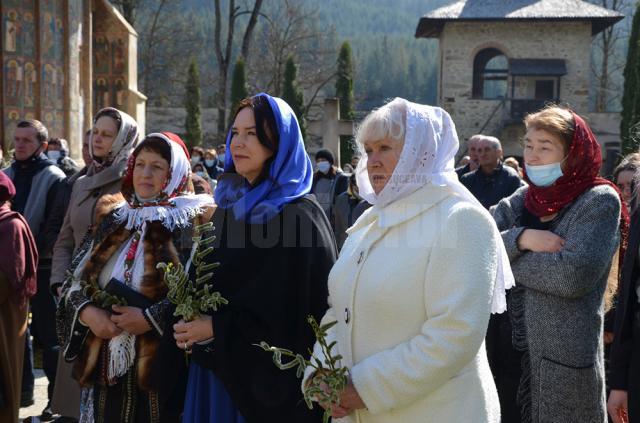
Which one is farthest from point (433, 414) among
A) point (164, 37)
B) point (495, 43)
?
point (164, 37)

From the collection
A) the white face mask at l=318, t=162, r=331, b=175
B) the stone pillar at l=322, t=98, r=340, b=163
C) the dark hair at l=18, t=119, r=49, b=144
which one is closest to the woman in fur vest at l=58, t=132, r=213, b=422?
the dark hair at l=18, t=119, r=49, b=144

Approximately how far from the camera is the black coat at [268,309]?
125 inches

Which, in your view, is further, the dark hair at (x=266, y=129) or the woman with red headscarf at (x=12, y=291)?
the woman with red headscarf at (x=12, y=291)

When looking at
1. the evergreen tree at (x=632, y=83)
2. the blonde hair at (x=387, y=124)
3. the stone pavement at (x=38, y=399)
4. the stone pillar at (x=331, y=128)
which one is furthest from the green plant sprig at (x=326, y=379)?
the evergreen tree at (x=632, y=83)

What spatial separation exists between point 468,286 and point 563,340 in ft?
3.94

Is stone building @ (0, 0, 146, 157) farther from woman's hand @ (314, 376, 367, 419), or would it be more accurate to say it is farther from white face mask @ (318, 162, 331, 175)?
woman's hand @ (314, 376, 367, 419)

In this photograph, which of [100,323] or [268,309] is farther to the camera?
[100,323]

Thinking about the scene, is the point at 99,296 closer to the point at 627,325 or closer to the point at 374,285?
the point at 374,285

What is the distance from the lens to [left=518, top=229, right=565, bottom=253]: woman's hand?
3500 millimetres

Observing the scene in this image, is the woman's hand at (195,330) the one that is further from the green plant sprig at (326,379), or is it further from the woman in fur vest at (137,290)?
the green plant sprig at (326,379)

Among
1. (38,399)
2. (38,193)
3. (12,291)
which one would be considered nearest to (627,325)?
→ (12,291)

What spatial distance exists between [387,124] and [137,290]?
1.68m

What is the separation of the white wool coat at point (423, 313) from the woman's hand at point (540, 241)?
0.95 metres

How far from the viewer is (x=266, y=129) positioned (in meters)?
3.39
